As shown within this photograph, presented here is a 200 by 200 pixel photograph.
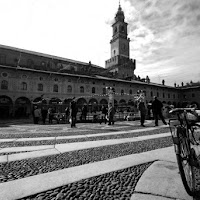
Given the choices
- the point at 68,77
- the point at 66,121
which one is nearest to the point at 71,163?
the point at 66,121

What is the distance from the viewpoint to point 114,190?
1.79 meters

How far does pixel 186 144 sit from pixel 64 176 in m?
1.85

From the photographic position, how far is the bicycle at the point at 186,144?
168cm

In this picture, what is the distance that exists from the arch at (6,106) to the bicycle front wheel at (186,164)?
27841 mm

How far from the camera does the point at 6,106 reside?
2433cm

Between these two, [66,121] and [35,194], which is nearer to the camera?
[35,194]

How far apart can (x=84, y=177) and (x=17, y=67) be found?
27435 mm

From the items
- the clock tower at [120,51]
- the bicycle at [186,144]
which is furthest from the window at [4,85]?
the clock tower at [120,51]

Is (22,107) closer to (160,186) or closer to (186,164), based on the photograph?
(160,186)

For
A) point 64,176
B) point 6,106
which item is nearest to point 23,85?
point 6,106

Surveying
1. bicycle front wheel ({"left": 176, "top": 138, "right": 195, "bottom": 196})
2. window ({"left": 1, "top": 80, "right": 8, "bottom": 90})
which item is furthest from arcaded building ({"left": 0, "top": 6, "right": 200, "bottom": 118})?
bicycle front wheel ({"left": 176, "top": 138, "right": 195, "bottom": 196})

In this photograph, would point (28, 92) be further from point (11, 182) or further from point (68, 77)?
point (11, 182)

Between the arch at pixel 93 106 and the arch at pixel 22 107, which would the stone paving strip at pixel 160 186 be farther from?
the arch at pixel 22 107

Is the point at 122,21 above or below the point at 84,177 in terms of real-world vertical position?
above
